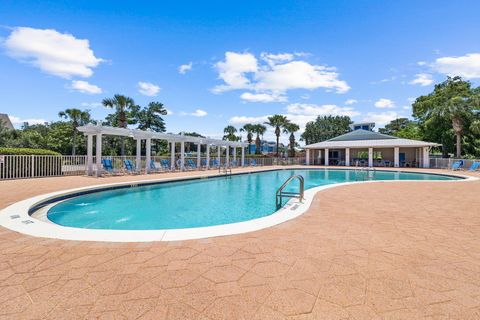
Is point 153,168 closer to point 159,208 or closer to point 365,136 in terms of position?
point 159,208

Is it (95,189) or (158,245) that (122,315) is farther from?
(95,189)

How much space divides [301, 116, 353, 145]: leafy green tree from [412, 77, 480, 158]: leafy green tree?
12.4m

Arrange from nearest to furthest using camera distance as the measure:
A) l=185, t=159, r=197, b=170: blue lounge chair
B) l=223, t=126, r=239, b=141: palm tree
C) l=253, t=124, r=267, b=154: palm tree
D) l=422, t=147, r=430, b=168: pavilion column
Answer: l=185, t=159, r=197, b=170: blue lounge chair → l=422, t=147, r=430, b=168: pavilion column → l=253, t=124, r=267, b=154: palm tree → l=223, t=126, r=239, b=141: palm tree

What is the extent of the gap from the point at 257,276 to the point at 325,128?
1849 inches

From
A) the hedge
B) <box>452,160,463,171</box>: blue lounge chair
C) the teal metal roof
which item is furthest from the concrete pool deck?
the teal metal roof

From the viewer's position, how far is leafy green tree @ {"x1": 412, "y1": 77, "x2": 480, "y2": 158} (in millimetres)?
24734

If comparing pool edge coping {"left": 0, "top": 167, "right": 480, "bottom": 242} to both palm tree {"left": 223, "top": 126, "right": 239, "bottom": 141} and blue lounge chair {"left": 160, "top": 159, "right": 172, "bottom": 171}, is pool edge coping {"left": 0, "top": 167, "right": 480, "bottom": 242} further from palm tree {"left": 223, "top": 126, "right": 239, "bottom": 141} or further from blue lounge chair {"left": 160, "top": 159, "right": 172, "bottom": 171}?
palm tree {"left": 223, "top": 126, "right": 239, "bottom": 141}

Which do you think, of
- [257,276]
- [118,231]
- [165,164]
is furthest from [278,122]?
[257,276]

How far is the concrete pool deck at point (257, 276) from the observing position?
2004 mm

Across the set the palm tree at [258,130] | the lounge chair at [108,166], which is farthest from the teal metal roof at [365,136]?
the lounge chair at [108,166]

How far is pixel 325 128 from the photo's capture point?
4606 cm

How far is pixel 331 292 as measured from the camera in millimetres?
2277

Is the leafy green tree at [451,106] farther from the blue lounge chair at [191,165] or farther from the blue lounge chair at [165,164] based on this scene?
the blue lounge chair at [165,164]

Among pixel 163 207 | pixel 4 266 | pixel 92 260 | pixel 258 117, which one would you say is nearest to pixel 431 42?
pixel 163 207
